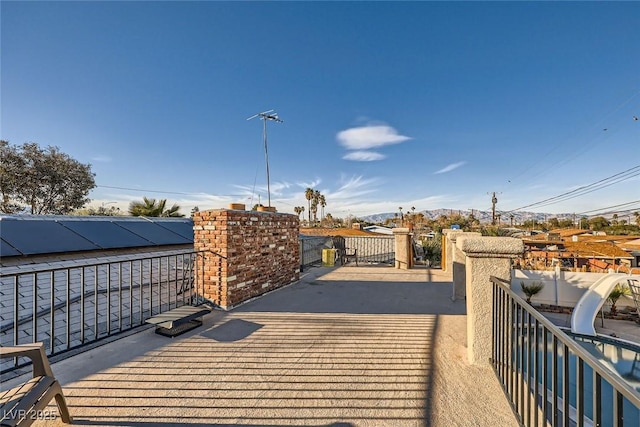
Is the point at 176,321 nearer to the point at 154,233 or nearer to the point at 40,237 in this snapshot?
the point at 40,237

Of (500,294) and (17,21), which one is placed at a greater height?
(17,21)

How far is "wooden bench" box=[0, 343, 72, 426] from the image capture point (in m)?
1.24

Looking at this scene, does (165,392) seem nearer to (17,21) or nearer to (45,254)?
(45,254)

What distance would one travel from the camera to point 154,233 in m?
7.62

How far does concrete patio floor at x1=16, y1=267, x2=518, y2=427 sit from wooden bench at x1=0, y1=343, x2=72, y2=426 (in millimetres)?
396

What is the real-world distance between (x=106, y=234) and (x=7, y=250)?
2.04 metres

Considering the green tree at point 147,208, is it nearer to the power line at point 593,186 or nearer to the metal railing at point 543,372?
the metal railing at point 543,372

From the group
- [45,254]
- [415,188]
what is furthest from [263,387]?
[415,188]

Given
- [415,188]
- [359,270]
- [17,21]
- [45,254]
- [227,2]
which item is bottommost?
[359,270]

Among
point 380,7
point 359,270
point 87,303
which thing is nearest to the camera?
point 87,303

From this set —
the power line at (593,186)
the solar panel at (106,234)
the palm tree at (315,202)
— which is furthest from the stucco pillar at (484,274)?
the palm tree at (315,202)

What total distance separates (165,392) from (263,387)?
785mm

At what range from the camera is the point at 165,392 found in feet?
6.88

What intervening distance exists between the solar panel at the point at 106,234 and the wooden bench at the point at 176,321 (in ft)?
12.6
